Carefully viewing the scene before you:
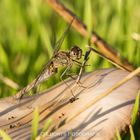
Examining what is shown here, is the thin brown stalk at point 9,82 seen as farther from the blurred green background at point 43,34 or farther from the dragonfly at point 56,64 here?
the dragonfly at point 56,64

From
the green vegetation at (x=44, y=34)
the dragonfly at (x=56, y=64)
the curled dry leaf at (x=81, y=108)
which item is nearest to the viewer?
the curled dry leaf at (x=81, y=108)

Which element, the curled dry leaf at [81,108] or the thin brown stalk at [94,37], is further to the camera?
the thin brown stalk at [94,37]

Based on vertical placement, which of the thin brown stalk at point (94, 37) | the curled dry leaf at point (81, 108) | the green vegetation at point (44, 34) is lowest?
the curled dry leaf at point (81, 108)

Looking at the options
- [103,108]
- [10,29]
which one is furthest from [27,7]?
[103,108]

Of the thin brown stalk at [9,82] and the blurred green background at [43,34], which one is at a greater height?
the blurred green background at [43,34]

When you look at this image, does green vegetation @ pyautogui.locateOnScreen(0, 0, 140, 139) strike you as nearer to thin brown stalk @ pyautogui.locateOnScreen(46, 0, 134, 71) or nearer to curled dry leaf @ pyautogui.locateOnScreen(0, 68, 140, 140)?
A: thin brown stalk @ pyautogui.locateOnScreen(46, 0, 134, 71)

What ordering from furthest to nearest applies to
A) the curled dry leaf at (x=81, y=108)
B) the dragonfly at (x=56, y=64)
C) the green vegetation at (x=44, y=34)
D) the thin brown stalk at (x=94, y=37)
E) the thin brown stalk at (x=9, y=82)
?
the green vegetation at (x=44, y=34) < the thin brown stalk at (x=9, y=82) < the thin brown stalk at (x=94, y=37) < the dragonfly at (x=56, y=64) < the curled dry leaf at (x=81, y=108)

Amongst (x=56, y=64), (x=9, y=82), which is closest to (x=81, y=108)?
(x=56, y=64)

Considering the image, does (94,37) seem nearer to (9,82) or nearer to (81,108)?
(9,82)

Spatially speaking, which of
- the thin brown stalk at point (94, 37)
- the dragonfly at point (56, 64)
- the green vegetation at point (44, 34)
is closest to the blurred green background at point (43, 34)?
the green vegetation at point (44, 34)
